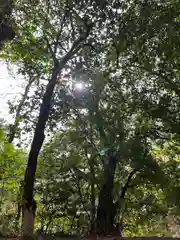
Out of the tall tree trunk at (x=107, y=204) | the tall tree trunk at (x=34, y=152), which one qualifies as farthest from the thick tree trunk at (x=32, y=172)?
the tall tree trunk at (x=107, y=204)

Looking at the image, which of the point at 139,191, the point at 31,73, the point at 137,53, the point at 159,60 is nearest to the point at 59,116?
the point at 31,73

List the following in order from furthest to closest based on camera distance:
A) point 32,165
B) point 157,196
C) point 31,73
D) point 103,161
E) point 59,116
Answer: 1. point 157,196
2. point 103,161
3. point 31,73
4. point 59,116
5. point 32,165

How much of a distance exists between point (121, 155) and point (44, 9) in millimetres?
4958

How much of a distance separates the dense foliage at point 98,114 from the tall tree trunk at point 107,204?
0.03m

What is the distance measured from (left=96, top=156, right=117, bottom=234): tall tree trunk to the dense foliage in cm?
3

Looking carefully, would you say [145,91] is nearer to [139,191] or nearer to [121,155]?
[121,155]

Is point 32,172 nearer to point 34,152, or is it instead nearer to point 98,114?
point 34,152

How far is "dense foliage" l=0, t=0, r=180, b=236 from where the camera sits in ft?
19.9

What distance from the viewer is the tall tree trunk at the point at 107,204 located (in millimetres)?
8438

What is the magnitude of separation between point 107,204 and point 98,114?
306 cm

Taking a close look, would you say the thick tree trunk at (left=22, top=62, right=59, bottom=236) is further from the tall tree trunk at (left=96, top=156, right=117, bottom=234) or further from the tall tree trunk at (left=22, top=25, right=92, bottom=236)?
the tall tree trunk at (left=96, top=156, right=117, bottom=234)

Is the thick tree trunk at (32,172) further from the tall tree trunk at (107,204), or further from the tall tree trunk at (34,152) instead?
the tall tree trunk at (107,204)

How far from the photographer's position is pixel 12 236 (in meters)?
5.62

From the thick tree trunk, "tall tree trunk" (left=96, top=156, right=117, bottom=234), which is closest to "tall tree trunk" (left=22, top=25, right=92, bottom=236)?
the thick tree trunk
